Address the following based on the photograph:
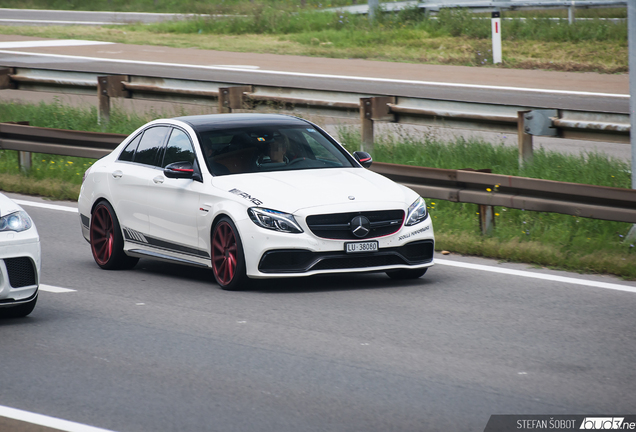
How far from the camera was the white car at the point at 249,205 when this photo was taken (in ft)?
29.0

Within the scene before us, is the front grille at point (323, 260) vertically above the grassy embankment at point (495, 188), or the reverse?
the front grille at point (323, 260)

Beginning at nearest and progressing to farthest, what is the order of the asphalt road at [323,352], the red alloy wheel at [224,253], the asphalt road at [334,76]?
the asphalt road at [323,352], the red alloy wheel at [224,253], the asphalt road at [334,76]

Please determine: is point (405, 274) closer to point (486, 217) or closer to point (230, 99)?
point (486, 217)

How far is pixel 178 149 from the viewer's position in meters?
10.0

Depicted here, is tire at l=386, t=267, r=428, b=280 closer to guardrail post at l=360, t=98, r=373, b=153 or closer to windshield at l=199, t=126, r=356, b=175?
windshield at l=199, t=126, r=356, b=175

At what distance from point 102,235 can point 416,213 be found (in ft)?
10.9

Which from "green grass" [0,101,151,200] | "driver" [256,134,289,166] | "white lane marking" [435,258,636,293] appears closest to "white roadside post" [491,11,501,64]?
"green grass" [0,101,151,200]

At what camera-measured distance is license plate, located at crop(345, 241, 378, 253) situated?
349 inches

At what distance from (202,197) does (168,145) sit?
104 cm

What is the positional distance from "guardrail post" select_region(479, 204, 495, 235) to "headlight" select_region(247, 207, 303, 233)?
3.04 meters

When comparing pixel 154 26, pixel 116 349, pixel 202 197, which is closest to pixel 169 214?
pixel 202 197

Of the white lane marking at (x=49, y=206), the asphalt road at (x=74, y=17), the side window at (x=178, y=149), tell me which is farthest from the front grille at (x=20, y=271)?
the asphalt road at (x=74, y=17)

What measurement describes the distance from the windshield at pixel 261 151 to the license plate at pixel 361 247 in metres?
1.23

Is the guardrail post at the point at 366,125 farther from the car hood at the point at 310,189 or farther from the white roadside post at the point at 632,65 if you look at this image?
the white roadside post at the point at 632,65
